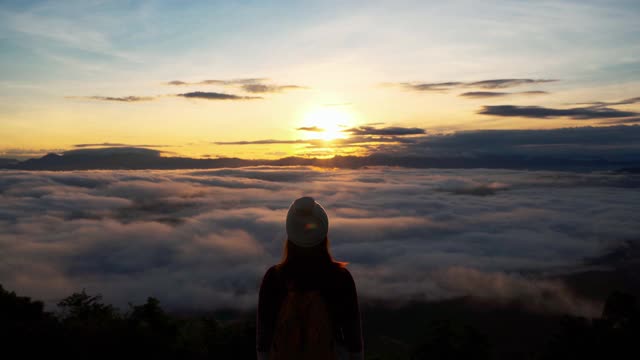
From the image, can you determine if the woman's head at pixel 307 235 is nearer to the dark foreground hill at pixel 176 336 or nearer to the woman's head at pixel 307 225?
the woman's head at pixel 307 225

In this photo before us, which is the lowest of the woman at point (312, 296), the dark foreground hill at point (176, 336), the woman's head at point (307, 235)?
the dark foreground hill at point (176, 336)

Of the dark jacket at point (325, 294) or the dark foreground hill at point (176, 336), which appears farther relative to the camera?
the dark foreground hill at point (176, 336)

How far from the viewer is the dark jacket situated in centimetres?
355

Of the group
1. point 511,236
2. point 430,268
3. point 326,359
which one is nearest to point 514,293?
point 430,268

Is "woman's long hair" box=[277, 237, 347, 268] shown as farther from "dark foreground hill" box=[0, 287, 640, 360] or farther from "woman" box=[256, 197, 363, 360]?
"dark foreground hill" box=[0, 287, 640, 360]

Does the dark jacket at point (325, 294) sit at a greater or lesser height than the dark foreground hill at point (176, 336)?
greater

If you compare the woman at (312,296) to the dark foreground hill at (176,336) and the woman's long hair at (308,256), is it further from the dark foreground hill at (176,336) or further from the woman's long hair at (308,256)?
the dark foreground hill at (176,336)

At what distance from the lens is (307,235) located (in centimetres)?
351

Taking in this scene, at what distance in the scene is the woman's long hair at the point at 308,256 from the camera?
3557 mm

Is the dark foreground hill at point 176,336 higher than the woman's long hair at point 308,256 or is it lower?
lower

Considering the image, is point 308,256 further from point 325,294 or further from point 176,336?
point 176,336

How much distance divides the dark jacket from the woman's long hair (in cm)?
2

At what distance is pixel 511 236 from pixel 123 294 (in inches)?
5135

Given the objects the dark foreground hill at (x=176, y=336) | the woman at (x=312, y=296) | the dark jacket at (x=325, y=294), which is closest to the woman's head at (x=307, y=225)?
the woman at (x=312, y=296)
